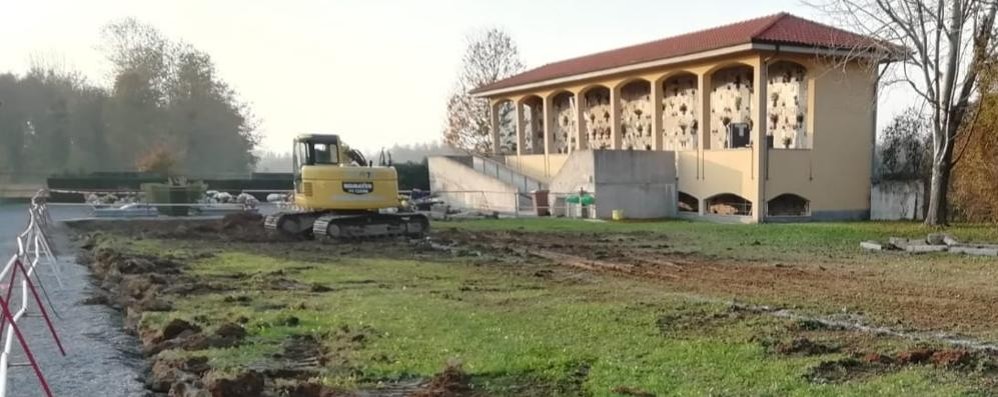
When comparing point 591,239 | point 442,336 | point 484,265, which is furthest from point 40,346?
point 591,239

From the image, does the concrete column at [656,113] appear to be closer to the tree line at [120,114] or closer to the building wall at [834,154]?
the building wall at [834,154]

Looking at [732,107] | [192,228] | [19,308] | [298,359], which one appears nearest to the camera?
[298,359]

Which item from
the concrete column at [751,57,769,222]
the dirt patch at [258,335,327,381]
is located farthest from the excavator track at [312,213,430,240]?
the concrete column at [751,57,769,222]

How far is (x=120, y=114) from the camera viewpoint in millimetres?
53531

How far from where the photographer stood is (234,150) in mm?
59812

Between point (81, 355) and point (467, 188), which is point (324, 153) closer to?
point (81, 355)

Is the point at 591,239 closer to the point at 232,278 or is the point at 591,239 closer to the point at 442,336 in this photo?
the point at 232,278

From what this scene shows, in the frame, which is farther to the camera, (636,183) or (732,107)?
(732,107)

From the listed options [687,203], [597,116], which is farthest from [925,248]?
[597,116]

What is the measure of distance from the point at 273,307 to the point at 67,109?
5465 cm

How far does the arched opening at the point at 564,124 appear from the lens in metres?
37.7

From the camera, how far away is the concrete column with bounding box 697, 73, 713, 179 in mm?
27484

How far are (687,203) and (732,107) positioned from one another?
13.5ft

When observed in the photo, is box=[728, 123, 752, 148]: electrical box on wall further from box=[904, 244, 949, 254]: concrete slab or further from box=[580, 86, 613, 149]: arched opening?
box=[904, 244, 949, 254]: concrete slab
